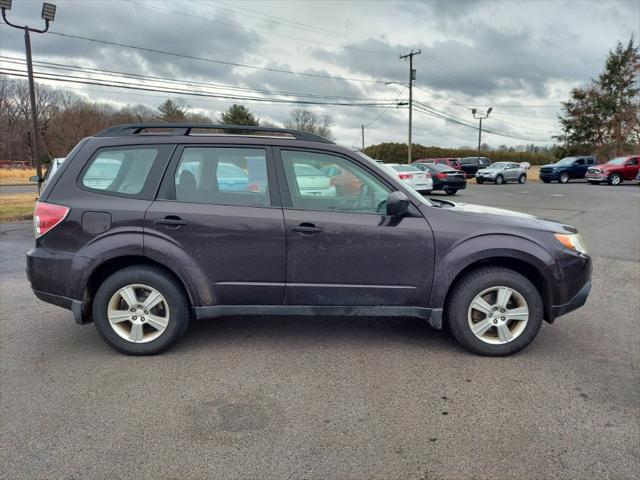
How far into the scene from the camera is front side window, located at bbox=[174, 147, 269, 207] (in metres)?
3.61

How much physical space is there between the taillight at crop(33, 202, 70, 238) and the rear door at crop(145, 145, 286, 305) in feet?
2.32

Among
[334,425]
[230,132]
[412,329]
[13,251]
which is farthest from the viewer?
[13,251]

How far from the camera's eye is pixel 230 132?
154 inches

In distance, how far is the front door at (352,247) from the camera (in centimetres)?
352

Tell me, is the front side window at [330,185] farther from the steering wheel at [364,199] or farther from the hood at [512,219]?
the hood at [512,219]

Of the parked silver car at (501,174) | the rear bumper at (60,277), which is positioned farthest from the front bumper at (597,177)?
the rear bumper at (60,277)

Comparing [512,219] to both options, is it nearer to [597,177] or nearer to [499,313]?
[499,313]

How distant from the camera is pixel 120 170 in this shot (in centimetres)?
370

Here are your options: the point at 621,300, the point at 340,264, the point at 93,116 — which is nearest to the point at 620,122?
the point at 621,300

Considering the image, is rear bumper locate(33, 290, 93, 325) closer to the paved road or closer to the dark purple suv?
the dark purple suv

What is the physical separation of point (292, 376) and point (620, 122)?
54.6m

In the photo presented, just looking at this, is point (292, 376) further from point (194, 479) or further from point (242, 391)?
point (194, 479)

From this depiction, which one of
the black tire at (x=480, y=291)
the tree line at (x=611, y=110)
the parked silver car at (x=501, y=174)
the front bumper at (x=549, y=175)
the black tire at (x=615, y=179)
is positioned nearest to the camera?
the black tire at (x=480, y=291)

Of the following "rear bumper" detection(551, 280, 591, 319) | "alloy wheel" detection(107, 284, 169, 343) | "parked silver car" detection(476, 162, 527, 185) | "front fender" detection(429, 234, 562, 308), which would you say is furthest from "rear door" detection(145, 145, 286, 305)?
"parked silver car" detection(476, 162, 527, 185)
